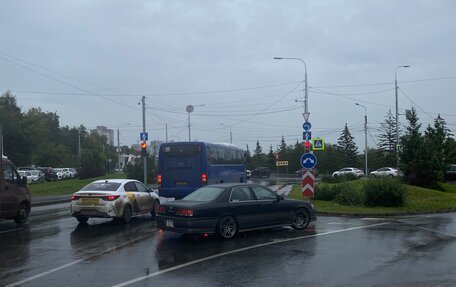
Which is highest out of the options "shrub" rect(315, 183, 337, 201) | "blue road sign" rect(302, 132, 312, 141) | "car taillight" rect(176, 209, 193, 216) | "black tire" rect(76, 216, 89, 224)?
"blue road sign" rect(302, 132, 312, 141)

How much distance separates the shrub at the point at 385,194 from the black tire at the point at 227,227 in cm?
A: 1033

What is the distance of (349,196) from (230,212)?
10998 millimetres

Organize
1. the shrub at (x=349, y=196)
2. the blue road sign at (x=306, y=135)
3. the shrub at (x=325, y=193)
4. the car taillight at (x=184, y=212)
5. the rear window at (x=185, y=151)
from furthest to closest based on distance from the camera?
the shrub at (x=325, y=193), the rear window at (x=185, y=151), the blue road sign at (x=306, y=135), the shrub at (x=349, y=196), the car taillight at (x=184, y=212)

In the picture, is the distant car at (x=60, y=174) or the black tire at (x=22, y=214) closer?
the black tire at (x=22, y=214)

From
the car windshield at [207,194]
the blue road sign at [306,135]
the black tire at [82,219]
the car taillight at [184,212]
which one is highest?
the blue road sign at [306,135]

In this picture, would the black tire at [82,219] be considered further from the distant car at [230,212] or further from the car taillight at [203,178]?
the car taillight at [203,178]

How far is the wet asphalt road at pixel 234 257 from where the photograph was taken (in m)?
8.17

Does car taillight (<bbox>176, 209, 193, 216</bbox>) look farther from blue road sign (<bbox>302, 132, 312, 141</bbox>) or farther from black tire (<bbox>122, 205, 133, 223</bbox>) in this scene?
blue road sign (<bbox>302, 132, 312, 141</bbox>)

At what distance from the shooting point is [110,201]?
51.3ft

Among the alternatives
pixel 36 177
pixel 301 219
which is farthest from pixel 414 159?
pixel 36 177

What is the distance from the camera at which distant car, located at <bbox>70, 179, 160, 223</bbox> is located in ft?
51.2

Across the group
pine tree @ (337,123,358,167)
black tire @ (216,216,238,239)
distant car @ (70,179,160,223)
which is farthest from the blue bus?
pine tree @ (337,123,358,167)

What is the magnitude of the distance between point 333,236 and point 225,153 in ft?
42.1

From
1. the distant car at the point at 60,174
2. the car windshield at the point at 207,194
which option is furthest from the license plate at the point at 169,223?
the distant car at the point at 60,174
